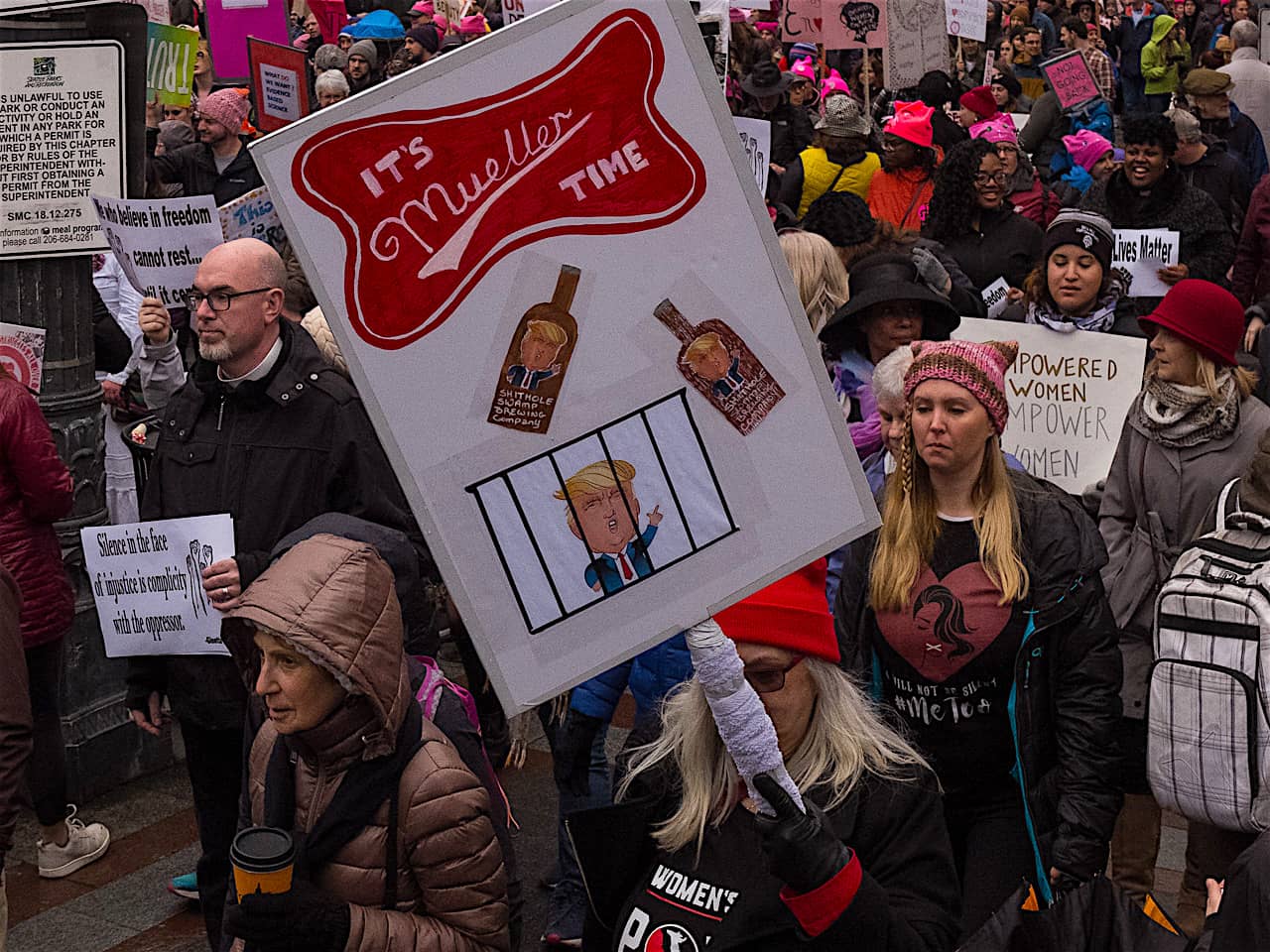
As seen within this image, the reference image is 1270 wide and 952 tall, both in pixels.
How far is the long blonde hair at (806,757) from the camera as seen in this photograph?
2.90m

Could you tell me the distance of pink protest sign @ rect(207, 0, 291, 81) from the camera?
41.8 ft

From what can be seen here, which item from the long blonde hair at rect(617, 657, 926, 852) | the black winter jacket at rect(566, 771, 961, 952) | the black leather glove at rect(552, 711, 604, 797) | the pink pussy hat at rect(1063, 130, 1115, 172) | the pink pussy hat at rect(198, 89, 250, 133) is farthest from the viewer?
the pink pussy hat at rect(1063, 130, 1115, 172)

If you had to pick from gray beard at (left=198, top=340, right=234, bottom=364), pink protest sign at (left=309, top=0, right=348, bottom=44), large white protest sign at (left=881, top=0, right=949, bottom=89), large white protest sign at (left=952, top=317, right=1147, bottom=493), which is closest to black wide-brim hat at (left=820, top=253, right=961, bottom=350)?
large white protest sign at (left=952, top=317, right=1147, bottom=493)

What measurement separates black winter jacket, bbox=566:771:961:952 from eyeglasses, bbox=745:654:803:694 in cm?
20

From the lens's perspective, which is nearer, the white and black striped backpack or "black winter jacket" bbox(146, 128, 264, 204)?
the white and black striped backpack

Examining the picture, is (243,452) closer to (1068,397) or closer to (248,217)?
(248,217)

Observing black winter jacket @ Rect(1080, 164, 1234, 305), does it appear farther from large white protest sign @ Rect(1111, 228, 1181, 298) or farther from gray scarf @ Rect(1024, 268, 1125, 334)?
gray scarf @ Rect(1024, 268, 1125, 334)

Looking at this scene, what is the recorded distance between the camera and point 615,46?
2348mm

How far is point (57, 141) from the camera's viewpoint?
6453mm

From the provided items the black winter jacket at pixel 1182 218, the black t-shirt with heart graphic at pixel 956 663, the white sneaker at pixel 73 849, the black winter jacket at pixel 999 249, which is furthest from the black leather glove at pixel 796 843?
the black winter jacket at pixel 1182 218

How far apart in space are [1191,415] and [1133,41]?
1779cm

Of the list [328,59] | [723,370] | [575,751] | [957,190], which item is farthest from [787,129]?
[723,370]

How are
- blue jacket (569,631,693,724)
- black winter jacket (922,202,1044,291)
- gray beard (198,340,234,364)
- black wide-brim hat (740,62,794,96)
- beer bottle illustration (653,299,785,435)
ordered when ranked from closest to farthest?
beer bottle illustration (653,299,785,435) < blue jacket (569,631,693,724) < gray beard (198,340,234,364) < black winter jacket (922,202,1044,291) < black wide-brim hat (740,62,794,96)

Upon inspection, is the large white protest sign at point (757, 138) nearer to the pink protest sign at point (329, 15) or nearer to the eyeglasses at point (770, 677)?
the eyeglasses at point (770, 677)
